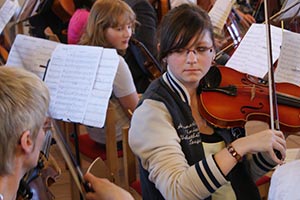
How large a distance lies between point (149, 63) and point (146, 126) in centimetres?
121

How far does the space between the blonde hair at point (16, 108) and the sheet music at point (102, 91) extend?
0.35 m


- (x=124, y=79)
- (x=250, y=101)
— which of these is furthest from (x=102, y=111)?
(x=124, y=79)

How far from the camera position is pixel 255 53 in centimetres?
166

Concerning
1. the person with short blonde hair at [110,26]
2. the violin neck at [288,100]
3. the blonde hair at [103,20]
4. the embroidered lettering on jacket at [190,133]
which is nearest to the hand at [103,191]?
the embroidered lettering on jacket at [190,133]

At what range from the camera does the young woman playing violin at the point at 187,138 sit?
39.9 inches

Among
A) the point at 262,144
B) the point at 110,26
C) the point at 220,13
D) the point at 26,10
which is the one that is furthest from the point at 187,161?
the point at 26,10

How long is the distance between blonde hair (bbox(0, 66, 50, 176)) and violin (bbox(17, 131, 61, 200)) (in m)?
0.19

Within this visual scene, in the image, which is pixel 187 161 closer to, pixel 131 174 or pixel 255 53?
pixel 131 174

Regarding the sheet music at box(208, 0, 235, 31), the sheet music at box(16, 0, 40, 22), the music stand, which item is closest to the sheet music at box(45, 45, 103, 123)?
the sheet music at box(208, 0, 235, 31)

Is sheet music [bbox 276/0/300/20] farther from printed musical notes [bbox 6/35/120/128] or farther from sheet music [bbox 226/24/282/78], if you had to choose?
printed musical notes [bbox 6/35/120/128]

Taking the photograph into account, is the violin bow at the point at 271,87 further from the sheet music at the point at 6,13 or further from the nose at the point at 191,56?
the sheet music at the point at 6,13

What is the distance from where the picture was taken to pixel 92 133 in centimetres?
191

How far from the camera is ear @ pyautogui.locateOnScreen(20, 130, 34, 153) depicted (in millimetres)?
857

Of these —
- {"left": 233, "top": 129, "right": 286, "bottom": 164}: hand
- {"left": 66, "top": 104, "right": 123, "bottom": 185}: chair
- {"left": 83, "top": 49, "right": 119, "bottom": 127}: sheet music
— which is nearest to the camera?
{"left": 233, "top": 129, "right": 286, "bottom": 164}: hand
